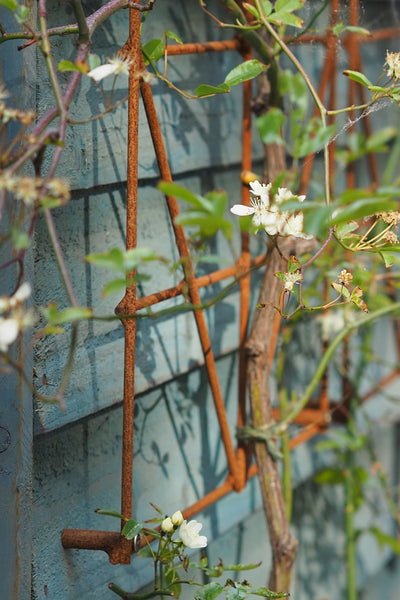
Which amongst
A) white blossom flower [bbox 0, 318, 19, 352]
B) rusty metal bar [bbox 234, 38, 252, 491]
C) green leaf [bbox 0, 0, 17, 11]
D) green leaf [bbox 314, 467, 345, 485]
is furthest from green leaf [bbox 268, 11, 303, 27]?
green leaf [bbox 314, 467, 345, 485]

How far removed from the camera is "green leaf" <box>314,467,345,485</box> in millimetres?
1719

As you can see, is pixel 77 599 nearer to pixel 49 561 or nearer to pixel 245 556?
pixel 49 561

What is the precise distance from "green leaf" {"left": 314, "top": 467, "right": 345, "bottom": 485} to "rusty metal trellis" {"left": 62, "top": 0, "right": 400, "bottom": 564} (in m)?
0.14

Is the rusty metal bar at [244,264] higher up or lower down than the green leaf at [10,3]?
lower down

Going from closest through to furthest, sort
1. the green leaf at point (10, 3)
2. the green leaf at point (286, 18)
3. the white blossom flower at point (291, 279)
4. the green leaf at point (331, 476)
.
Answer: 1. the green leaf at point (10, 3)
2. the white blossom flower at point (291, 279)
3. the green leaf at point (286, 18)
4. the green leaf at point (331, 476)

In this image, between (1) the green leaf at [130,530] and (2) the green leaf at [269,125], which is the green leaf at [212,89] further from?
(1) the green leaf at [130,530]

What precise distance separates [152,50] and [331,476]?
115 cm

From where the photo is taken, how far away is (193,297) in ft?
3.54

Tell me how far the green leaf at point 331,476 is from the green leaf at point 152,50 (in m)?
1.12

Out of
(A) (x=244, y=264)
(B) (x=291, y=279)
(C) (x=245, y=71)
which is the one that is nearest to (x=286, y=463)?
(A) (x=244, y=264)

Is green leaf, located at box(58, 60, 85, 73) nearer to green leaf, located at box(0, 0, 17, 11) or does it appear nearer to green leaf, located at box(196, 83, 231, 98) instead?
green leaf, located at box(0, 0, 17, 11)

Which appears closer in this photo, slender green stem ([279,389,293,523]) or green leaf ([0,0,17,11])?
green leaf ([0,0,17,11])

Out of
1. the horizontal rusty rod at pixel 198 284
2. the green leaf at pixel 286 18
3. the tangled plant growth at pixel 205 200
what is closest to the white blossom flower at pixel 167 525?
the tangled plant growth at pixel 205 200

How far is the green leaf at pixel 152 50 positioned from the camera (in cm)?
94
